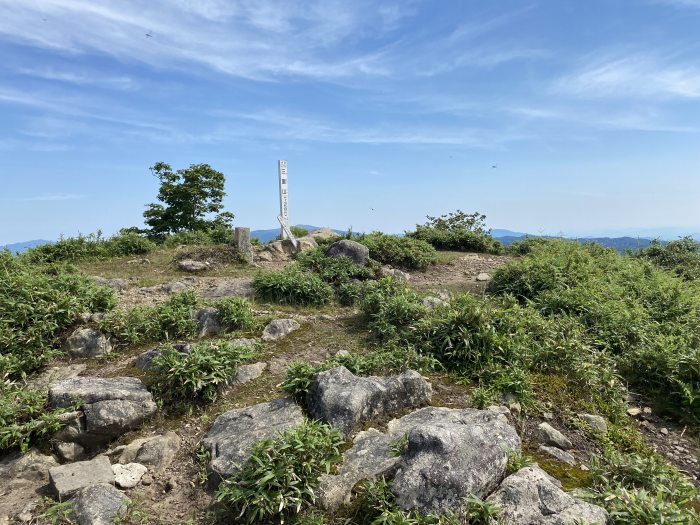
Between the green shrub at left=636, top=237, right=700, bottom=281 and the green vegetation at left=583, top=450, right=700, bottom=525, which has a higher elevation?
the green shrub at left=636, top=237, right=700, bottom=281

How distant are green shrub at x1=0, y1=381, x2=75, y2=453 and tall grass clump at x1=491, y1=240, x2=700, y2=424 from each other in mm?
7301

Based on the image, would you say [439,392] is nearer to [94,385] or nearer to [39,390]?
[94,385]

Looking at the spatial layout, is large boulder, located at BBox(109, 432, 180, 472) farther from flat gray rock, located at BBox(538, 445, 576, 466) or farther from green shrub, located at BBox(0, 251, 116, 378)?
flat gray rock, located at BBox(538, 445, 576, 466)

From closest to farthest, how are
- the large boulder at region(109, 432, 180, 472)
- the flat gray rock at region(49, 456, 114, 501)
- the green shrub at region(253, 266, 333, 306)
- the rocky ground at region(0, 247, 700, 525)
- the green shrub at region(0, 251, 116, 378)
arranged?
the rocky ground at region(0, 247, 700, 525) < the flat gray rock at region(49, 456, 114, 501) < the large boulder at region(109, 432, 180, 472) < the green shrub at region(0, 251, 116, 378) < the green shrub at region(253, 266, 333, 306)

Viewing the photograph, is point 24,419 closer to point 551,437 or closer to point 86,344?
point 86,344

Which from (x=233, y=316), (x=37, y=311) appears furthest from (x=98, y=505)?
(x=37, y=311)

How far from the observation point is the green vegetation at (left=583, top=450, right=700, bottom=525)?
346 centimetres

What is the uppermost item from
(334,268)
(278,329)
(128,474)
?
(334,268)

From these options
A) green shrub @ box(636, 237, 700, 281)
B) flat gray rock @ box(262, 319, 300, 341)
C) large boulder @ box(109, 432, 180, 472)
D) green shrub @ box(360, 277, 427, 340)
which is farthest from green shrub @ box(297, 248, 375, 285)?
green shrub @ box(636, 237, 700, 281)

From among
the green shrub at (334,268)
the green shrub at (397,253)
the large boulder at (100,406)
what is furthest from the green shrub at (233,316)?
the green shrub at (397,253)

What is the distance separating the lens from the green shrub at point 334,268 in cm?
1115

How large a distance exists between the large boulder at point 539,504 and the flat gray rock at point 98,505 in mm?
3101

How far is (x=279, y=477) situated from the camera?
3848mm

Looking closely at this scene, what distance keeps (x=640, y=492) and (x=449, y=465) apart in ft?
4.86
